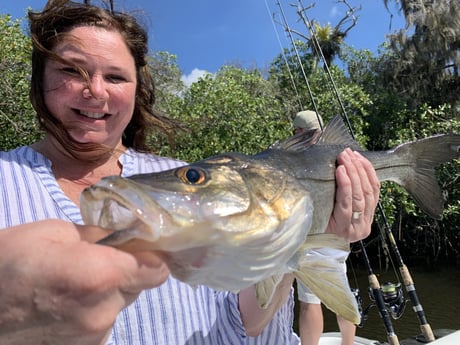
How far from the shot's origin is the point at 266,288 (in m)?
1.30

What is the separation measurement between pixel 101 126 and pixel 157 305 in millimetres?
703

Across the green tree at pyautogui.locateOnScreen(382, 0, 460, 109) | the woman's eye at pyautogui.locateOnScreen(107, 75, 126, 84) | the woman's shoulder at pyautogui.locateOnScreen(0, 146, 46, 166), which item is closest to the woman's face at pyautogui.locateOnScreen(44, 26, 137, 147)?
the woman's eye at pyautogui.locateOnScreen(107, 75, 126, 84)

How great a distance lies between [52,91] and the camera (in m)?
1.64

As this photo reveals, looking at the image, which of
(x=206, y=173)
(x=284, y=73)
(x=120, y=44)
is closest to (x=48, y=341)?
(x=206, y=173)

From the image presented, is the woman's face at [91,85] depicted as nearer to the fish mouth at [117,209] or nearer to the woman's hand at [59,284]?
the fish mouth at [117,209]

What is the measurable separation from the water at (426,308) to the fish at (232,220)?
31.2ft

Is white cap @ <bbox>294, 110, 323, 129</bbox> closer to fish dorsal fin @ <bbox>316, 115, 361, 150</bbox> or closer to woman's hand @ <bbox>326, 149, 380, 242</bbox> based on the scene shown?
fish dorsal fin @ <bbox>316, 115, 361, 150</bbox>

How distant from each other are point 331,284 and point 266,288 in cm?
21

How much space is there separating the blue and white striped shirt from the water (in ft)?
30.6

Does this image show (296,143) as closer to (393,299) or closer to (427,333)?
(427,333)

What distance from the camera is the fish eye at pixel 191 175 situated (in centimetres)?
105

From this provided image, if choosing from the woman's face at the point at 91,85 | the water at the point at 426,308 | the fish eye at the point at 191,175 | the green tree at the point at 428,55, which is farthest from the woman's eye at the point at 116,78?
the green tree at the point at 428,55

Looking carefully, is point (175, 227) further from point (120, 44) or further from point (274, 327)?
point (120, 44)

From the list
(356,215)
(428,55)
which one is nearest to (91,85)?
(356,215)
